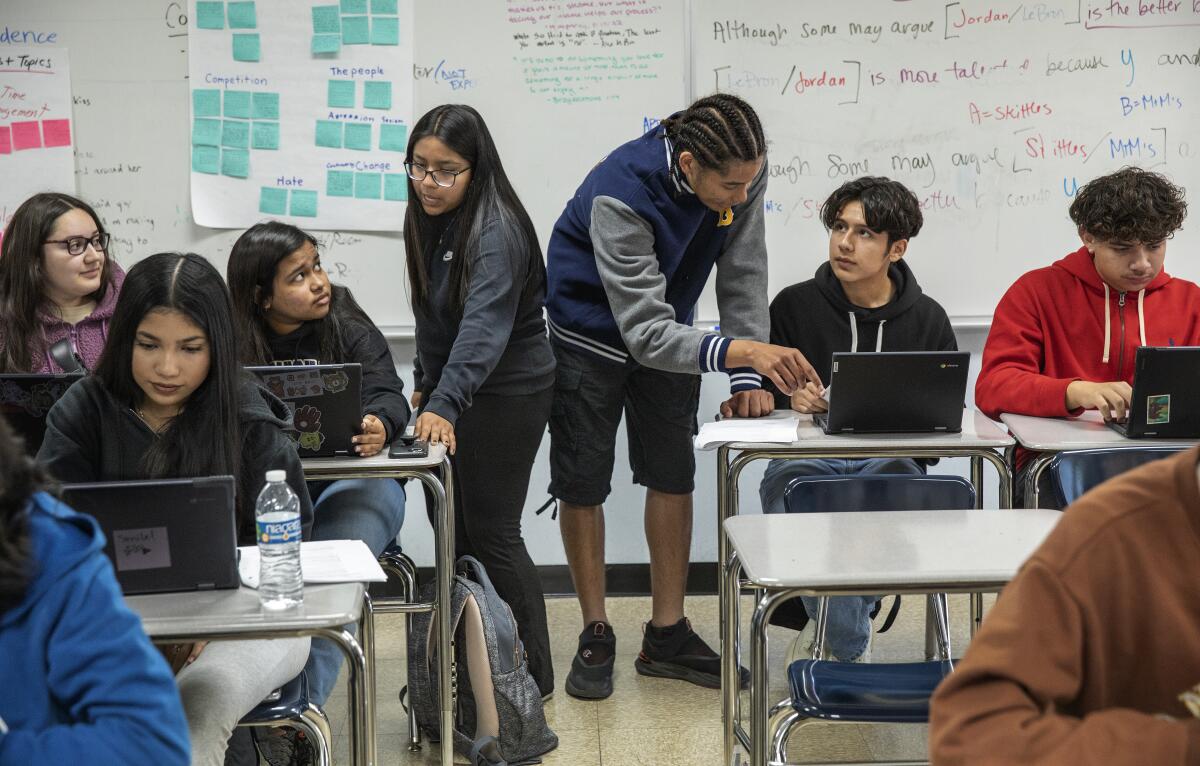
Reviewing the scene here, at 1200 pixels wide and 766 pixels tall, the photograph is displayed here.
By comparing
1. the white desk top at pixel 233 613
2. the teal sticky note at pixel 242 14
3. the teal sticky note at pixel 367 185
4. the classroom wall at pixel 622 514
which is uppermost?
the teal sticky note at pixel 242 14

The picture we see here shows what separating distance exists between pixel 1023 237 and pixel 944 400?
51.7 inches

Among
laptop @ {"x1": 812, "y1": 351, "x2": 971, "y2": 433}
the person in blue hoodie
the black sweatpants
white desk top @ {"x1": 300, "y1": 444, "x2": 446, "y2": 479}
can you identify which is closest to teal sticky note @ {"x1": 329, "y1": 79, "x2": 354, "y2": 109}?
the black sweatpants

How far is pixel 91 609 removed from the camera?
122 centimetres

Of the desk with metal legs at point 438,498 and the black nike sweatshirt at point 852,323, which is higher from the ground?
the black nike sweatshirt at point 852,323

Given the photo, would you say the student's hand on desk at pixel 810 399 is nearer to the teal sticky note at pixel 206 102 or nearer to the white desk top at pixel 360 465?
the white desk top at pixel 360 465

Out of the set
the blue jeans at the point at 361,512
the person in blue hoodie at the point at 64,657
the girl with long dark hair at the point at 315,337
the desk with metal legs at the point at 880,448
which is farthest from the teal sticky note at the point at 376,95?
the person in blue hoodie at the point at 64,657

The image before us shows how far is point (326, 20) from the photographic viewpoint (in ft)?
12.1

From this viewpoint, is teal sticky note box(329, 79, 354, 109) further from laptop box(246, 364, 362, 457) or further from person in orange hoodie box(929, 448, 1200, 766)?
person in orange hoodie box(929, 448, 1200, 766)

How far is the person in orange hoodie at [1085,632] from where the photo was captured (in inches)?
41.4

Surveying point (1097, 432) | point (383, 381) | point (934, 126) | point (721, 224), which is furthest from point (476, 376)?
point (934, 126)

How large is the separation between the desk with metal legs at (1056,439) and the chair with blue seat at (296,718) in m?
1.57

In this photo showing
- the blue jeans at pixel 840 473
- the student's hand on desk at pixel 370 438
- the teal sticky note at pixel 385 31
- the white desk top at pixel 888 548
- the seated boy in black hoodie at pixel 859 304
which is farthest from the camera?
the teal sticky note at pixel 385 31

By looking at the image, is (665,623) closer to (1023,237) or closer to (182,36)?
(1023,237)

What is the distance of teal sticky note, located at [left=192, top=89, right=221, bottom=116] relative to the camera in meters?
3.73
